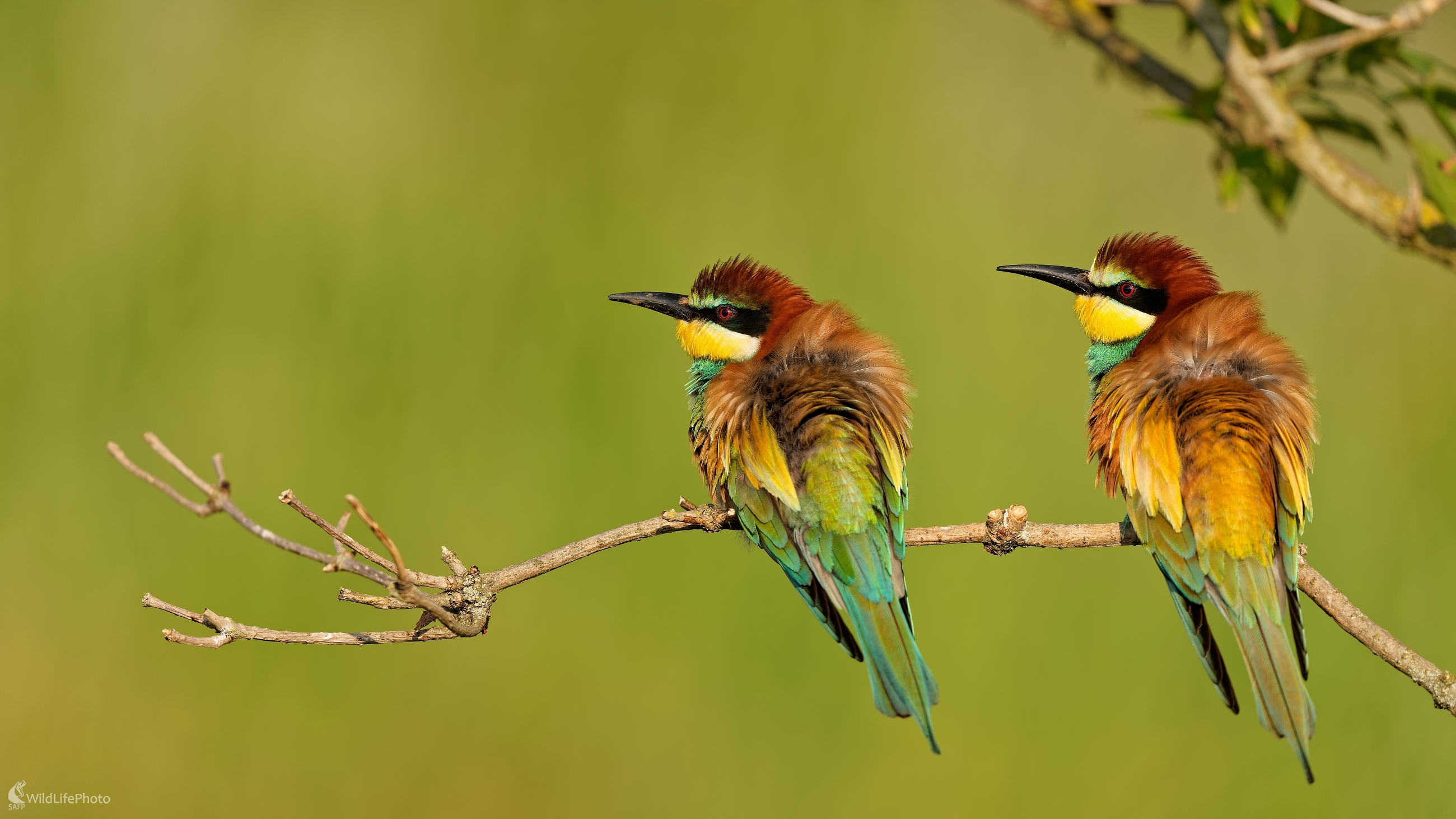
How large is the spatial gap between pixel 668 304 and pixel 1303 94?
888mm

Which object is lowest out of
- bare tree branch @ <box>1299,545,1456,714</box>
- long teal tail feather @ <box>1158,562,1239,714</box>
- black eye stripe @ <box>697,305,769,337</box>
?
long teal tail feather @ <box>1158,562,1239,714</box>

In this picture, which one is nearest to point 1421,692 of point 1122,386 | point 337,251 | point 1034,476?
point 1034,476

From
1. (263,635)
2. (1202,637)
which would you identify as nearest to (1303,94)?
(1202,637)

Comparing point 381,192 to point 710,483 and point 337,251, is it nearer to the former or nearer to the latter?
point 337,251

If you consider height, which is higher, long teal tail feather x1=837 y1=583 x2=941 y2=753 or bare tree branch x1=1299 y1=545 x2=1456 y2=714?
bare tree branch x1=1299 y1=545 x2=1456 y2=714

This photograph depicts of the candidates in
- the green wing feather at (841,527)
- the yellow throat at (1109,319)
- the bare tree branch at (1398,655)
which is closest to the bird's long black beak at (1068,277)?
the yellow throat at (1109,319)

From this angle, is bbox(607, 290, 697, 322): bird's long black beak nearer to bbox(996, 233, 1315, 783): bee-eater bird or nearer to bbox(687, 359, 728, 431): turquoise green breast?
bbox(687, 359, 728, 431): turquoise green breast

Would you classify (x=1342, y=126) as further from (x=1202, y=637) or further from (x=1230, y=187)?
(x=1202, y=637)

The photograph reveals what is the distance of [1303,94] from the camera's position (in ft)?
4.81

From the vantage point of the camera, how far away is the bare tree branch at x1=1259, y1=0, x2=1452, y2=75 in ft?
3.79

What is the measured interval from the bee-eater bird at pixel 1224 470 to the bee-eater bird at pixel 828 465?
0.22m

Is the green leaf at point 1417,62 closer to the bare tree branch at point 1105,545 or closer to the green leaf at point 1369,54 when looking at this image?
the green leaf at point 1369,54

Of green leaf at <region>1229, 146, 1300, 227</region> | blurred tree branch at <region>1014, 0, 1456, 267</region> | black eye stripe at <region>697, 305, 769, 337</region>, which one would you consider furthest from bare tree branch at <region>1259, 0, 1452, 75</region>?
black eye stripe at <region>697, 305, 769, 337</region>

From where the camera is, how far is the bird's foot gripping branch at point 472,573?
0.80m
